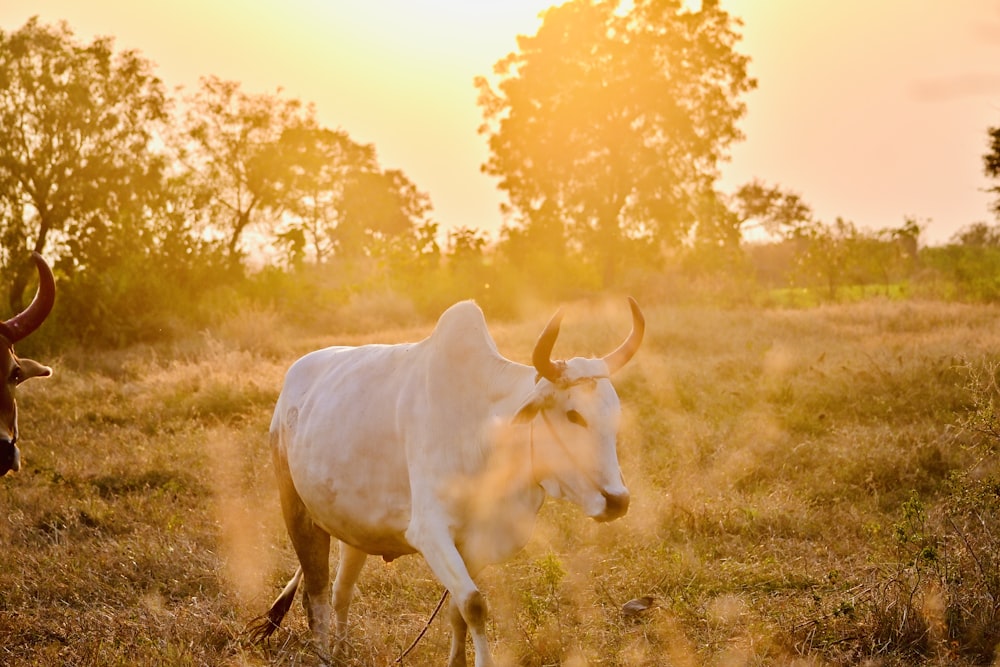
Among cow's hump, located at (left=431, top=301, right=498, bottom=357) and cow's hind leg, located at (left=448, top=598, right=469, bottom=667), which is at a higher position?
cow's hump, located at (left=431, top=301, right=498, bottom=357)

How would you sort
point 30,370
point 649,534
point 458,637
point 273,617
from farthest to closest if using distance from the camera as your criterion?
point 649,534
point 30,370
point 273,617
point 458,637

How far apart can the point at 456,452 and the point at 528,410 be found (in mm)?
458

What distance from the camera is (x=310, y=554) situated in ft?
16.8

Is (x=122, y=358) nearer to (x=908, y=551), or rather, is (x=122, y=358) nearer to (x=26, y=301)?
(x=26, y=301)

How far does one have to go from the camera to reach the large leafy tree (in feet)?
97.4

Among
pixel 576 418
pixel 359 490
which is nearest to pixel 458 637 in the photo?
pixel 359 490

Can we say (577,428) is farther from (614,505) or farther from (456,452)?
(456,452)

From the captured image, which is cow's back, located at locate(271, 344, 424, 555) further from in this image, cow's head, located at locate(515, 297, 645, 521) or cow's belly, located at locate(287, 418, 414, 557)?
cow's head, located at locate(515, 297, 645, 521)

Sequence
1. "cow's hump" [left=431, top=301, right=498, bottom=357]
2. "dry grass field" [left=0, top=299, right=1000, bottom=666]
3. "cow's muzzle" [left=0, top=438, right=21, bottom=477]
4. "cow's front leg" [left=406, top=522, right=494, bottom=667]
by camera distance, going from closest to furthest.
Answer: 1. "cow's front leg" [left=406, top=522, right=494, bottom=667]
2. "cow's hump" [left=431, top=301, right=498, bottom=357]
3. "dry grass field" [left=0, top=299, right=1000, bottom=666]
4. "cow's muzzle" [left=0, top=438, right=21, bottom=477]

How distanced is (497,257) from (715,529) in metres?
22.1

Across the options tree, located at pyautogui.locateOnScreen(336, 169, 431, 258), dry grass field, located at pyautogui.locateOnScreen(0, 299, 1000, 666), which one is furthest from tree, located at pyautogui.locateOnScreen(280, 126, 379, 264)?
dry grass field, located at pyautogui.locateOnScreen(0, 299, 1000, 666)

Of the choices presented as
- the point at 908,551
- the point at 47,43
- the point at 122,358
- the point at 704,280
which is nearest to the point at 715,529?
the point at 908,551

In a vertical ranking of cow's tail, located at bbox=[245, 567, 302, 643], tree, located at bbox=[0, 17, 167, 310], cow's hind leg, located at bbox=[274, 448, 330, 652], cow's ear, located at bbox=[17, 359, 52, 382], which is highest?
tree, located at bbox=[0, 17, 167, 310]

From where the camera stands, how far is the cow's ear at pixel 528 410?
13.1ft
